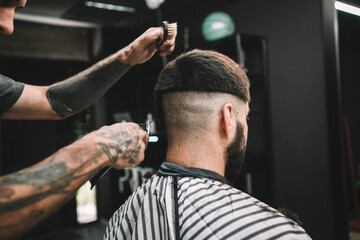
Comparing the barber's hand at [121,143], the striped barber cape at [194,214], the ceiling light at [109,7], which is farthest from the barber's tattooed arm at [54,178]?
the ceiling light at [109,7]

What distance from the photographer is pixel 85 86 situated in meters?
1.42

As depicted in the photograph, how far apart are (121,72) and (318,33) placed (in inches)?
89.2

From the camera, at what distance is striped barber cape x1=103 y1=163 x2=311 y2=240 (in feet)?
2.94

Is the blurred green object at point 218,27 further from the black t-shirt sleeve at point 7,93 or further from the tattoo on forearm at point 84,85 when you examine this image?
the black t-shirt sleeve at point 7,93

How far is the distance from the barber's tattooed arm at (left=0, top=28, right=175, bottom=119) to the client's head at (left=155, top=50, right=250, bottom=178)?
27 cm

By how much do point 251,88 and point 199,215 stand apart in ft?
8.98

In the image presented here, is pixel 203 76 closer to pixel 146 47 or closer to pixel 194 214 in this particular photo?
pixel 146 47

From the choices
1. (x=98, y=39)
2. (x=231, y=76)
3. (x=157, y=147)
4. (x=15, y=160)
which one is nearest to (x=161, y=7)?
(x=98, y=39)

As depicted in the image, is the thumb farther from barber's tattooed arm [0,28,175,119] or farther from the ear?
the ear

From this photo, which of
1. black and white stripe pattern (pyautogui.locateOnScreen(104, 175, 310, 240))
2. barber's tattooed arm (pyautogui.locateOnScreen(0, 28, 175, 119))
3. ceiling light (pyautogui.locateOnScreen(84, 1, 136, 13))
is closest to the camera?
black and white stripe pattern (pyautogui.locateOnScreen(104, 175, 310, 240))

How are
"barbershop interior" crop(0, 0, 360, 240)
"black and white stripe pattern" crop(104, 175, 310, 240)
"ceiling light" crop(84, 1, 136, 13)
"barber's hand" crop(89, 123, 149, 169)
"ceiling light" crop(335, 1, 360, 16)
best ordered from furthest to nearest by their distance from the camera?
"ceiling light" crop(84, 1, 136, 13)
"barbershop interior" crop(0, 0, 360, 240)
"ceiling light" crop(335, 1, 360, 16)
"black and white stripe pattern" crop(104, 175, 310, 240)
"barber's hand" crop(89, 123, 149, 169)

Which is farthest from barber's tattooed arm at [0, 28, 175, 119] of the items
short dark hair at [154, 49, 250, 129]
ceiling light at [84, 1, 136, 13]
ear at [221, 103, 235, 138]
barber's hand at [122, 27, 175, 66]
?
ceiling light at [84, 1, 136, 13]

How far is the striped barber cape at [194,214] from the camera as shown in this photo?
0.90m

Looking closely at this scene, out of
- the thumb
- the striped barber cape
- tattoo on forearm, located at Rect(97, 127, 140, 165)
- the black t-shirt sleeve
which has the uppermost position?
the thumb
